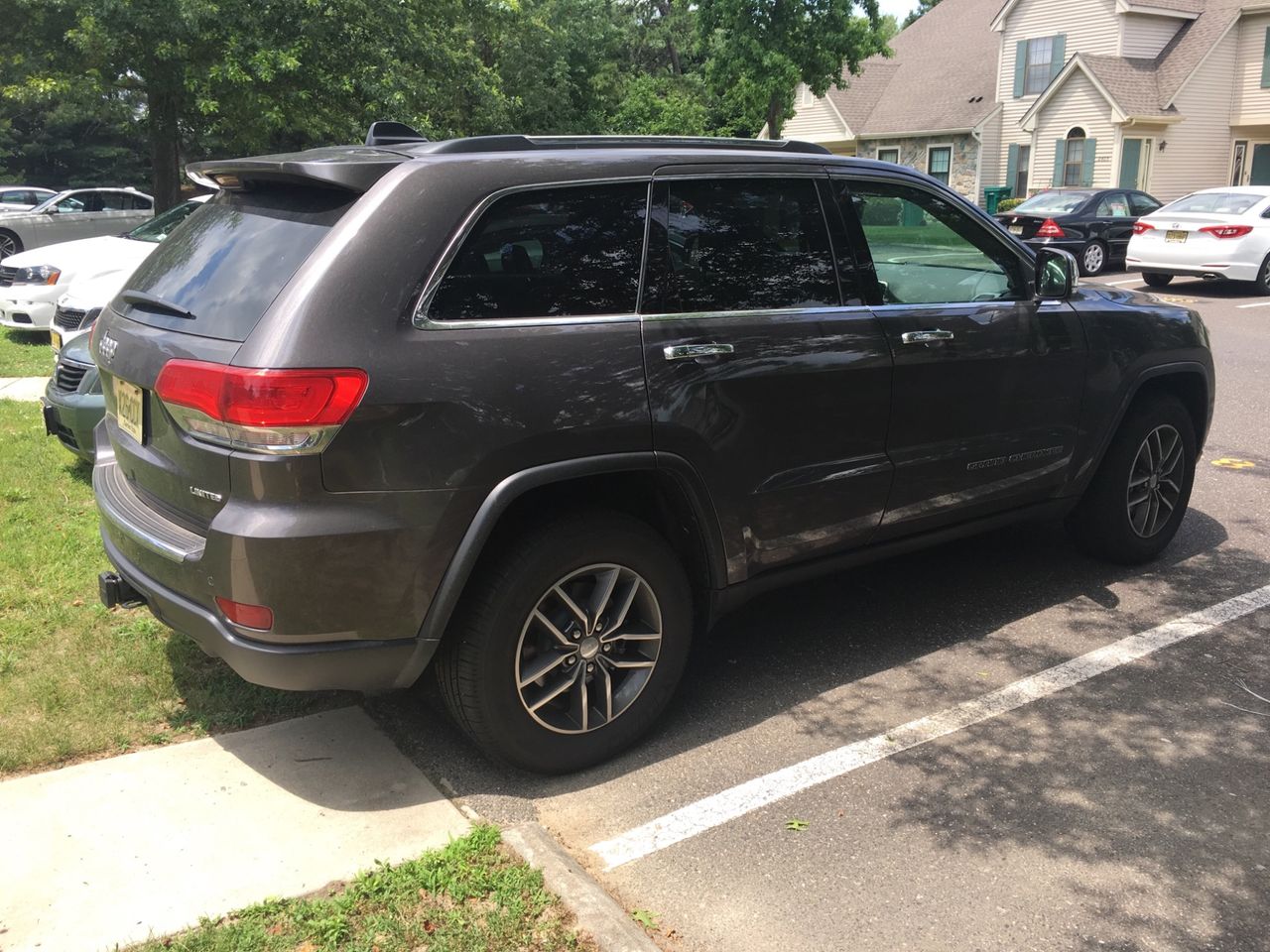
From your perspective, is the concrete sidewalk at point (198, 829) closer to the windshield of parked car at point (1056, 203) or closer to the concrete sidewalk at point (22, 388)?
the concrete sidewalk at point (22, 388)

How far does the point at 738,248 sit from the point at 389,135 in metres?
1.33

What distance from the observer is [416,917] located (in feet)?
9.24

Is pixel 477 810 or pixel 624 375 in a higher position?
pixel 624 375

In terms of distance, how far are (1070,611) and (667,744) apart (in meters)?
2.15

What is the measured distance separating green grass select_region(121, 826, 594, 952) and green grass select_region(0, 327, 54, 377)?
882 cm

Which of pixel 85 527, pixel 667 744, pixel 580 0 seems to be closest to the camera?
pixel 667 744

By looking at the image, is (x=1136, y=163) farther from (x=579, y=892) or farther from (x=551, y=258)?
(x=579, y=892)

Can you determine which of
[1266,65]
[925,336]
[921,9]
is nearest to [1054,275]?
[925,336]

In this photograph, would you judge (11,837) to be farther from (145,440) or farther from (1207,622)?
(1207,622)

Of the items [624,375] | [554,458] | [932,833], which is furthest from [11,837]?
[932,833]

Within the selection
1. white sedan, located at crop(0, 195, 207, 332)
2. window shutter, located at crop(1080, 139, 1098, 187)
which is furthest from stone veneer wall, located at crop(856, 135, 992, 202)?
white sedan, located at crop(0, 195, 207, 332)

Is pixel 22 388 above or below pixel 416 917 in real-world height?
above

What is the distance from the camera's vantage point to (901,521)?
424cm

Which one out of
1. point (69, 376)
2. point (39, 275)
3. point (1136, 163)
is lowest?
point (69, 376)
